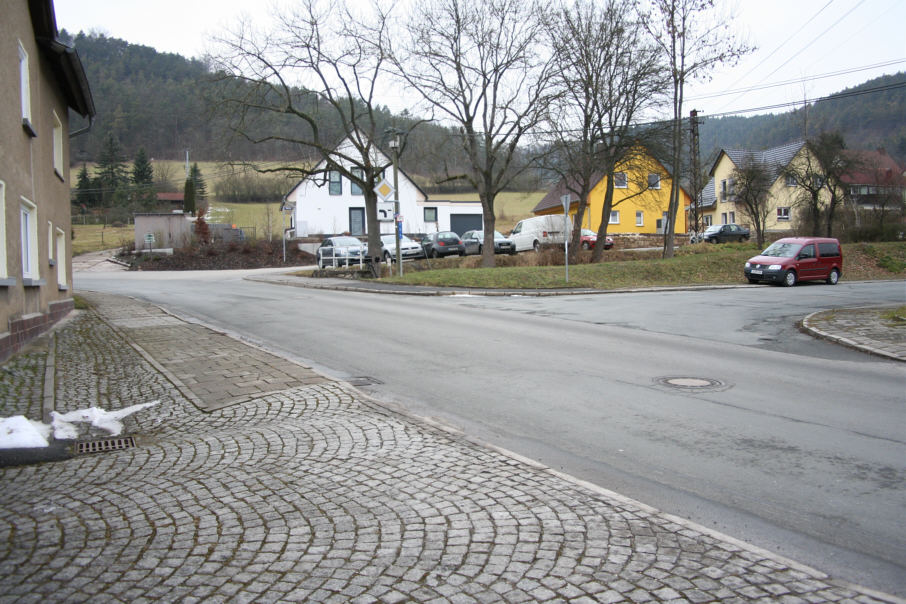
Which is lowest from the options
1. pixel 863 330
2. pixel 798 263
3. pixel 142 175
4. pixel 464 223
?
pixel 863 330

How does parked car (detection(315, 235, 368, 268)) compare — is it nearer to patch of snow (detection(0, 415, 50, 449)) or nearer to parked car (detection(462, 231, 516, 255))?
parked car (detection(462, 231, 516, 255))

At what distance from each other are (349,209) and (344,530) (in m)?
55.6

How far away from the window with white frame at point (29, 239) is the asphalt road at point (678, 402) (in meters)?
3.77

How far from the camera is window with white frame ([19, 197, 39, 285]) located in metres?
11.5

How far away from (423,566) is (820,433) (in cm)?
437

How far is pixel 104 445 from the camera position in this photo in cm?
587

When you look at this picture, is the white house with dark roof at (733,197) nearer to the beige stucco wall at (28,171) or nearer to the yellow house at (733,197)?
the yellow house at (733,197)

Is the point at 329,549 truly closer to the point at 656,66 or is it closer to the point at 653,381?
the point at 653,381

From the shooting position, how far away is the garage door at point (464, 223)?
62.5 metres

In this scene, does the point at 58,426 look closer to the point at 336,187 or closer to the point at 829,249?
the point at 829,249

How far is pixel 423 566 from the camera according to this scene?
11.0 feet

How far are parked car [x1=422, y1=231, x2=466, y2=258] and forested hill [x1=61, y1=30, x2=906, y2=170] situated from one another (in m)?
12.6

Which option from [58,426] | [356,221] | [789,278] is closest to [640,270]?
[789,278]

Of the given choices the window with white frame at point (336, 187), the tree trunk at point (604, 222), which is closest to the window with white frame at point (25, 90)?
the tree trunk at point (604, 222)
